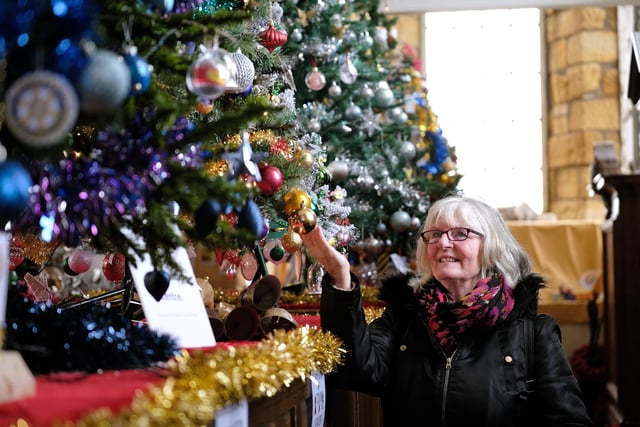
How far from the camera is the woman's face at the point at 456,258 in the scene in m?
2.49

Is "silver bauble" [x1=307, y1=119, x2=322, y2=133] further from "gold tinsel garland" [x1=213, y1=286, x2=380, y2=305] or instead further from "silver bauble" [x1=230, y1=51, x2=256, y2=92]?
"silver bauble" [x1=230, y1=51, x2=256, y2=92]

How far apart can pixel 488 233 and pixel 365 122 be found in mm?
2935

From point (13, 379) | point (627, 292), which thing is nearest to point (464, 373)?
point (13, 379)

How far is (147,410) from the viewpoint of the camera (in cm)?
103

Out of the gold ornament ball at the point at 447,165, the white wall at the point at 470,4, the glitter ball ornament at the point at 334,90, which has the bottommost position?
the gold ornament ball at the point at 447,165

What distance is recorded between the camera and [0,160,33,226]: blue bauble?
1.00 m

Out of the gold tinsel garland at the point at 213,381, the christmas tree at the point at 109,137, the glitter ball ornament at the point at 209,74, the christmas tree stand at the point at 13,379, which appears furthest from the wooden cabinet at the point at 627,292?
the christmas tree stand at the point at 13,379

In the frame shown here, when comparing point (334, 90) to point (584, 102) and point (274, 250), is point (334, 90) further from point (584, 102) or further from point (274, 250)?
point (584, 102)

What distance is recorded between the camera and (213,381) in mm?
1214

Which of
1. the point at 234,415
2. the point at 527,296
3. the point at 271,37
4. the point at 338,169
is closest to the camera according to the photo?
the point at 234,415

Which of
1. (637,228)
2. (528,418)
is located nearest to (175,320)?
(528,418)

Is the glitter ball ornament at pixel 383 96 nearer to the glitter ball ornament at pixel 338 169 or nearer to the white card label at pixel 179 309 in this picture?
the glitter ball ornament at pixel 338 169

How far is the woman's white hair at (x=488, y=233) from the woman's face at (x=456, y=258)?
20 millimetres

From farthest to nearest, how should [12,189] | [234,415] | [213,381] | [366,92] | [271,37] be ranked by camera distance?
[366,92] → [271,37] → [234,415] → [213,381] → [12,189]
